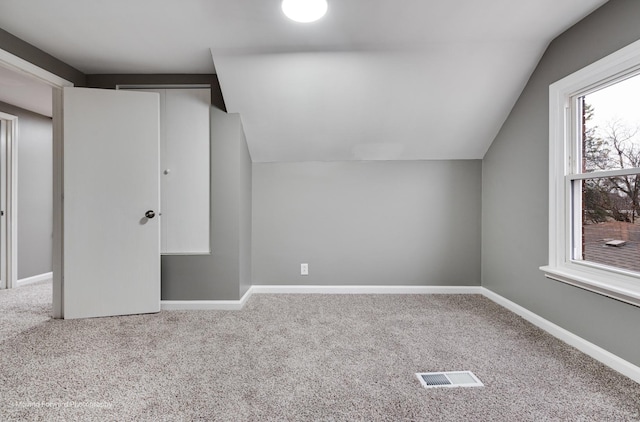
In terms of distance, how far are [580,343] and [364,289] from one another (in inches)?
70.6

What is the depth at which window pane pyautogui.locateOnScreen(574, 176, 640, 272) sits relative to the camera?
1.86 m

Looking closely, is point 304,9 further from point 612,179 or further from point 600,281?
point 600,281

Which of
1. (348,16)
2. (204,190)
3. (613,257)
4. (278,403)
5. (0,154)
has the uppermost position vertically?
(348,16)

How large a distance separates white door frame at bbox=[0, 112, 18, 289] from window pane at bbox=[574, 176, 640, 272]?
5.53 meters

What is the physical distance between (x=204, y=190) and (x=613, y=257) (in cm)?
305

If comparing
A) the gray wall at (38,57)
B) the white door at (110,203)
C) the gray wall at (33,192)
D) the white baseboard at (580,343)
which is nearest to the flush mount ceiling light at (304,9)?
the white door at (110,203)

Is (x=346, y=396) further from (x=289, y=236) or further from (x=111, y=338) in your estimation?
(x=289, y=236)

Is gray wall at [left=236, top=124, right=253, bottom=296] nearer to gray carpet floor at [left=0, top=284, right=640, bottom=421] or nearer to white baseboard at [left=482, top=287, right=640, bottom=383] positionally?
gray carpet floor at [left=0, top=284, right=640, bottom=421]

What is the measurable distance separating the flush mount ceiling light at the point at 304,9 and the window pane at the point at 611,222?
6.68ft

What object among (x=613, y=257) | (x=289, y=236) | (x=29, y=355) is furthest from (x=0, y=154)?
(x=613, y=257)

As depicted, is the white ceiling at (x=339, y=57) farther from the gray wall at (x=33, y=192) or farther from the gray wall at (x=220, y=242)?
the gray wall at (x=33, y=192)

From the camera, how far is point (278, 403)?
4.97ft

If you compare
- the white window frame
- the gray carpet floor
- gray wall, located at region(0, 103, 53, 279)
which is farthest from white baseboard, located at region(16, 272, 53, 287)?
the white window frame

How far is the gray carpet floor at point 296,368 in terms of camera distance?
1463 millimetres
